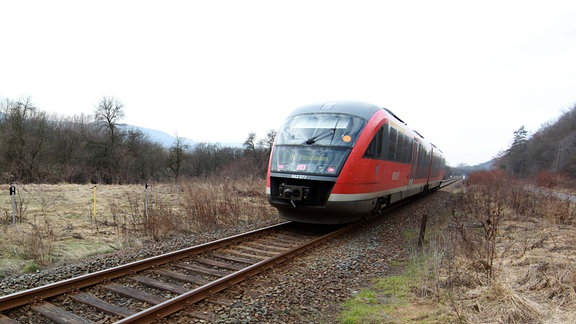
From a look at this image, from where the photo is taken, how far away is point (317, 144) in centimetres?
825

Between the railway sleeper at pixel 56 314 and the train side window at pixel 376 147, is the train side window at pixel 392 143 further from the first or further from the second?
the railway sleeper at pixel 56 314

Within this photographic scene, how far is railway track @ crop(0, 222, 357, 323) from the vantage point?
149 inches

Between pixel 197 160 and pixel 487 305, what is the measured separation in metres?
65.0

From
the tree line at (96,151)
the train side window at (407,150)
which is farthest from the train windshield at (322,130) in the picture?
the tree line at (96,151)

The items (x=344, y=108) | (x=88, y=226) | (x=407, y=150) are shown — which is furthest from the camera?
(x=407, y=150)

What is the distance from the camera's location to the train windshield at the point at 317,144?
26.1 ft

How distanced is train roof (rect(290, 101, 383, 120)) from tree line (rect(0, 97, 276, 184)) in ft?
49.5

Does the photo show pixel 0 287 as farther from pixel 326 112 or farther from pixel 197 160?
pixel 197 160

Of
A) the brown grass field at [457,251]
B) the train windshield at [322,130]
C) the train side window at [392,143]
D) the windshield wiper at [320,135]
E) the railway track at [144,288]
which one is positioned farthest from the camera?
the train side window at [392,143]

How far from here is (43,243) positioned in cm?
666

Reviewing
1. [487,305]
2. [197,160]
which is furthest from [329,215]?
[197,160]

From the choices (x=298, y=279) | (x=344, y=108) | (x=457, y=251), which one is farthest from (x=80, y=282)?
(x=344, y=108)

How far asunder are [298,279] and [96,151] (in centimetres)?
5018

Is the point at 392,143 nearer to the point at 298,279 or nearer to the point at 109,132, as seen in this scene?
the point at 298,279
